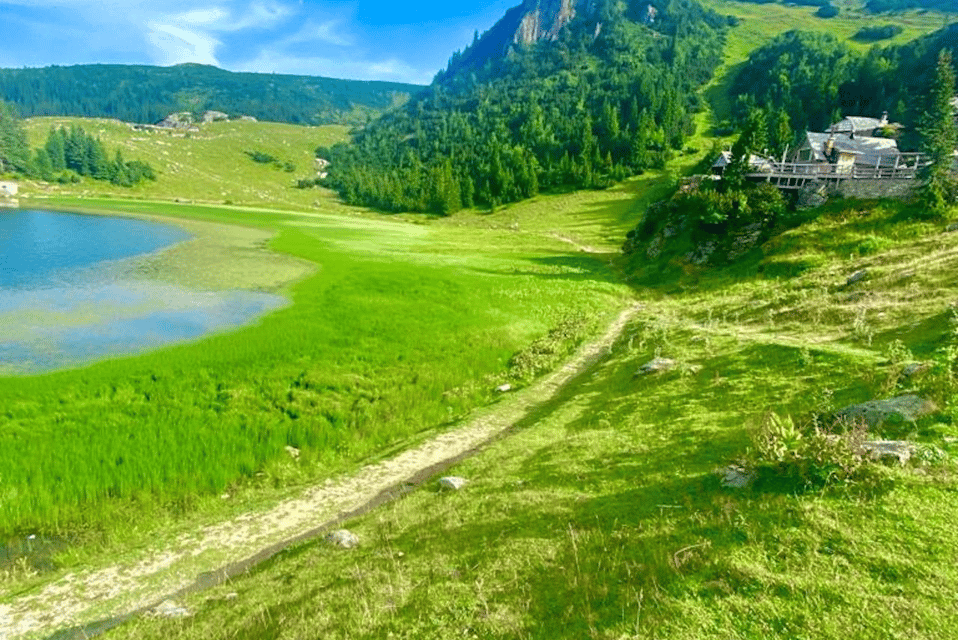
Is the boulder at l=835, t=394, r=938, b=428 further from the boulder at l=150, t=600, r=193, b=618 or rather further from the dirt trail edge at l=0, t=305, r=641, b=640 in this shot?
the boulder at l=150, t=600, r=193, b=618

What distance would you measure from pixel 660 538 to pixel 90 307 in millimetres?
55582

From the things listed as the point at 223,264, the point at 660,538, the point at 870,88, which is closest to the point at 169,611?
the point at 660,538

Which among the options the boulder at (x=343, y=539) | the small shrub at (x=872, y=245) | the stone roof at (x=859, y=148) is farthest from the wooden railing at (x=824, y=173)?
the boulder at (x=343, y=539)

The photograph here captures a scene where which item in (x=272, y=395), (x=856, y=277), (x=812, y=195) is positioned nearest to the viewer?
(x=272, y=395)

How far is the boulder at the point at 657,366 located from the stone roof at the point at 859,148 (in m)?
79.7

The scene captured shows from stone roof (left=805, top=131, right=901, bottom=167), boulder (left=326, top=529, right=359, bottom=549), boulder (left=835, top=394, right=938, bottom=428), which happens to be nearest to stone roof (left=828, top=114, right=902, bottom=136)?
stone roof (left=805, top=131, right=901, bottom=167)

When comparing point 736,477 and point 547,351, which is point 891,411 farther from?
point 547,351

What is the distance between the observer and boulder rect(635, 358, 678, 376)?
99.5 ft

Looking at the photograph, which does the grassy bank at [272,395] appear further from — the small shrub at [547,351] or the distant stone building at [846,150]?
the distant stone building at [846,150]

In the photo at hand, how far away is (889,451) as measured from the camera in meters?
13.4

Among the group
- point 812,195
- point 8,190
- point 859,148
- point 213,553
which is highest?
point 859,148

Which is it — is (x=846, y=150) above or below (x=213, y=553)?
above

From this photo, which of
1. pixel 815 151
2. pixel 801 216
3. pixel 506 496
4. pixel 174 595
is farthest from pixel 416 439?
pixel 815 151

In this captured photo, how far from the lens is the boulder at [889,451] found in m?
13.2
